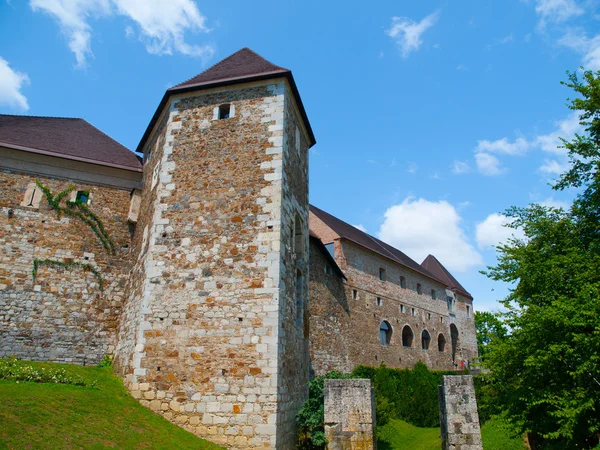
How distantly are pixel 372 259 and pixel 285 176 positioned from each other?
19.4 meters

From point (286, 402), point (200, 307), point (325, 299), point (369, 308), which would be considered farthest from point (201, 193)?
point (369, 308)

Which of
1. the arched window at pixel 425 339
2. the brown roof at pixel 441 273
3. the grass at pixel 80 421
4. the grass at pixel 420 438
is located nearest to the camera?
the grass at pixel 80 421

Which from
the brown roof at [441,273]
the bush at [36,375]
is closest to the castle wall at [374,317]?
the brown roof at [441,273]

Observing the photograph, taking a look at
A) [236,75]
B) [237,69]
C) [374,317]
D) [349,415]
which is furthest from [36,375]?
[374,317]

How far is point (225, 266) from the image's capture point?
9.66m

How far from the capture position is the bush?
827cm

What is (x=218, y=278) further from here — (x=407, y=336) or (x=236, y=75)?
(x=407, y=336)

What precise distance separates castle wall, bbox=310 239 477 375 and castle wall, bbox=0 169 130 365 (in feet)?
31.3

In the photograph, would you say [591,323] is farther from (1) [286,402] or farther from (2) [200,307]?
(2) [200,307]

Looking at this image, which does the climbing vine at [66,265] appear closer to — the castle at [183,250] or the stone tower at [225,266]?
the castle at [183,250]

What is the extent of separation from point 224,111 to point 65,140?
5.80m

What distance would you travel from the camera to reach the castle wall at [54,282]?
11.2m

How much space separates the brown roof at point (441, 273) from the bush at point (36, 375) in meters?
36.0

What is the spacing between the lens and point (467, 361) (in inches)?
1521
